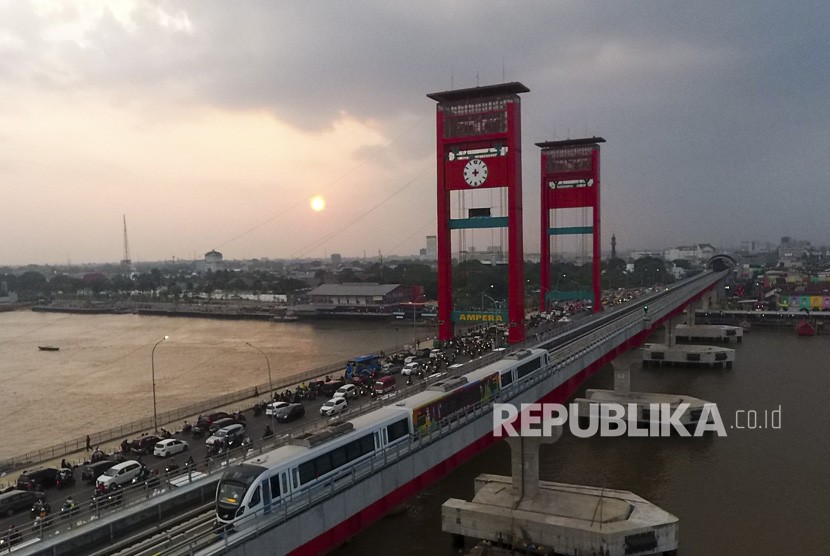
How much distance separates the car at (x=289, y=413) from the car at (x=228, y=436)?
1.58 m

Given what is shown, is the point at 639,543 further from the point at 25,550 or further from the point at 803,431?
the point at 803,431

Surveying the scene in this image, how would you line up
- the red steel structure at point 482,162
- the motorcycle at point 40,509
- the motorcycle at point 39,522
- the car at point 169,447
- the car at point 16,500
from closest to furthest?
the motorcycle at point 39,522
the motorcycle at point 40,509
the car at point 16,500
the car at point 169,447
the red steel structure at point 482,162

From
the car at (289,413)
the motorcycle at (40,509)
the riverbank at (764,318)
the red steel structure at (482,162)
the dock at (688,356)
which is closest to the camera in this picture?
the motorcycle at (40,509)

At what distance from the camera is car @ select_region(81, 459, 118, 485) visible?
16766 millimetres

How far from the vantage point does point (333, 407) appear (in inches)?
845

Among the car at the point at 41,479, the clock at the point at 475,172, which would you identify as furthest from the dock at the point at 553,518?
the clock at the point at 475,172

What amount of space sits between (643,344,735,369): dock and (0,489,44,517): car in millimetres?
42886

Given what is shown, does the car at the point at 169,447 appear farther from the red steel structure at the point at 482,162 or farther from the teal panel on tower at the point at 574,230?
the teal panel on tower at the point at 574,230

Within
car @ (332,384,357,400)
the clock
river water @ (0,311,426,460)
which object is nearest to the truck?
car @ (332,384,357,400)

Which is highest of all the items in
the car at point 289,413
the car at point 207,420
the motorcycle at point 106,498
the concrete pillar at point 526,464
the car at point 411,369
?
the motorcycle at point 106,498

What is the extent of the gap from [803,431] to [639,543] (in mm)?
16175

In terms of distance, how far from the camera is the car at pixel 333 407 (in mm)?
21209

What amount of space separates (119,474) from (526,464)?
11.9 metres

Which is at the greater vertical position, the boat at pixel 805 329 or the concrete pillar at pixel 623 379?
the concrete pillar at pixel 623 379
